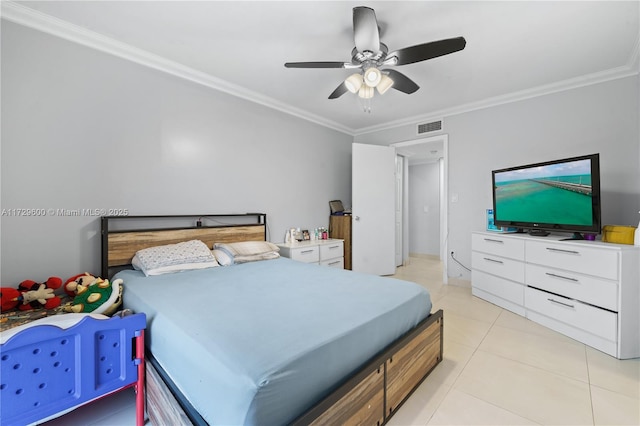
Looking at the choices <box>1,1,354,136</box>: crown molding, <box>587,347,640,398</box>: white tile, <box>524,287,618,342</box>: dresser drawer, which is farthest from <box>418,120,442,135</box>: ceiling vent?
<box>587,347,640,398</box>: white tile

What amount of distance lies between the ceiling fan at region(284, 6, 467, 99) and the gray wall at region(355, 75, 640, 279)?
1.85 m

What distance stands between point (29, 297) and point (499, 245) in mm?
4126

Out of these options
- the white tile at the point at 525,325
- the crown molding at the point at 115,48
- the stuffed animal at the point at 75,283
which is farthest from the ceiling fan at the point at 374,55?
the white tile at the point at 525,325

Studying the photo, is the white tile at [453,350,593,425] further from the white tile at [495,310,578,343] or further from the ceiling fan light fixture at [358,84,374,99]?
the ceiling fan light fixture at [358,84,374,99]

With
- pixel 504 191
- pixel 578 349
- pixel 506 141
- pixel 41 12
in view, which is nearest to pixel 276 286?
pixel 578 349

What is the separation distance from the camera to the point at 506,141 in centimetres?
347

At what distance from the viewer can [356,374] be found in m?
1.21

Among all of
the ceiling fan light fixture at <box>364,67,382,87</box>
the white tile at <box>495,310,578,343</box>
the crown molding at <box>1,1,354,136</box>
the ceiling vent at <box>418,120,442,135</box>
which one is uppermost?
the crown molding at <box>1,1,354,136</box>

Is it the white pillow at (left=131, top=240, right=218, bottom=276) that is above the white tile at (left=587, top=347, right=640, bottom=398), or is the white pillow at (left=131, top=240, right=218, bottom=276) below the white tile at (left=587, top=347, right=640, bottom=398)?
above

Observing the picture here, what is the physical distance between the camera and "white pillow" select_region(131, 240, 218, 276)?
2.21m

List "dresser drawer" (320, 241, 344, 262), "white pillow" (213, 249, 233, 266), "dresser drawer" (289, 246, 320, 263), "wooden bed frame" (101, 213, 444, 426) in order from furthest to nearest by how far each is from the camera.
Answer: "dresser drawer" (320, 241, 344, 262), "dresser drawer" (289, 246, 320, 263), "white pillow" (213, 249, 233, 266), "wooden bed frame" (101, 213, 444, 426)

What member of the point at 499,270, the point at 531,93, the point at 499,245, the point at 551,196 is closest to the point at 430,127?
the point at 531,93

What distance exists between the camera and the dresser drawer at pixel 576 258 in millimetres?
2078

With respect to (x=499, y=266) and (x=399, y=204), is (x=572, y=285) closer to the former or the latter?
(x=499, y=266)
